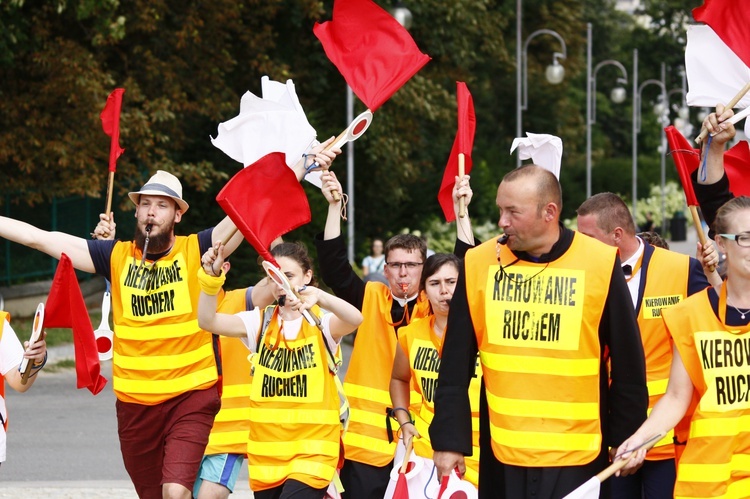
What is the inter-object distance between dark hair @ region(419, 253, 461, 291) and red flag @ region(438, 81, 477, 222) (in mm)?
611

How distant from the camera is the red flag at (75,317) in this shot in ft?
22.2

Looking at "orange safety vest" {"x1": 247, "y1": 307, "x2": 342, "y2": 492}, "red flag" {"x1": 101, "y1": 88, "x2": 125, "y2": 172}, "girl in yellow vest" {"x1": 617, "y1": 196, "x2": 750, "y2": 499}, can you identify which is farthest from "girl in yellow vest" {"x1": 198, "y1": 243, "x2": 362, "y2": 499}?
"red flag" {"x1": 101, "y1": 88, "x2": 125, "y2": 172}

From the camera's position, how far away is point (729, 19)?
6527mm

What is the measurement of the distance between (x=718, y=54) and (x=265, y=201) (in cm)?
235

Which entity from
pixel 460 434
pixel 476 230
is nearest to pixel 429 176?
pixel 476 230

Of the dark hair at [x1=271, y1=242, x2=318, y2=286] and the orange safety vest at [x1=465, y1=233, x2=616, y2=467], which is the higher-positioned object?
the dark hair at [x1=271, y1=242, x2=318, y2=286]

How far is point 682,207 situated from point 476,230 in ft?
103

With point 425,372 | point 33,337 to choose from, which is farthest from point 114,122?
point 425,372

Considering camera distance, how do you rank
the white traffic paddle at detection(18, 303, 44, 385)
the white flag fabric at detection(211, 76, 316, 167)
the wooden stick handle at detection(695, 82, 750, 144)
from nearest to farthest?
1. the wooden stick handle at detection(695, 82, 750, 144)
2. the white traffic paddle at detection(18, 303, 44, 385)
3. the white flag fabric at detection(211, 76, 316, 167)

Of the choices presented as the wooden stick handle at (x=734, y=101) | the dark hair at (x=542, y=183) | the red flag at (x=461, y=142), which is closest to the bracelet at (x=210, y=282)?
the red flag at (x=461, y=142)

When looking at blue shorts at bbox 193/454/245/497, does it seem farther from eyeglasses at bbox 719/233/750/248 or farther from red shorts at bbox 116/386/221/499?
eyeglasses at bbox 719/233/750/248

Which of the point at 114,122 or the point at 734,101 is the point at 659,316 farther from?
the point at 114,122

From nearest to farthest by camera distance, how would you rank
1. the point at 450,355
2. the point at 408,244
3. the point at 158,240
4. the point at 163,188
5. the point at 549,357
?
the point at 549,357
the point at 450,355
the point at 408,244
the point at 158,240
the point at 163,188

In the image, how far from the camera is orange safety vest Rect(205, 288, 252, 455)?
740 centimetres
